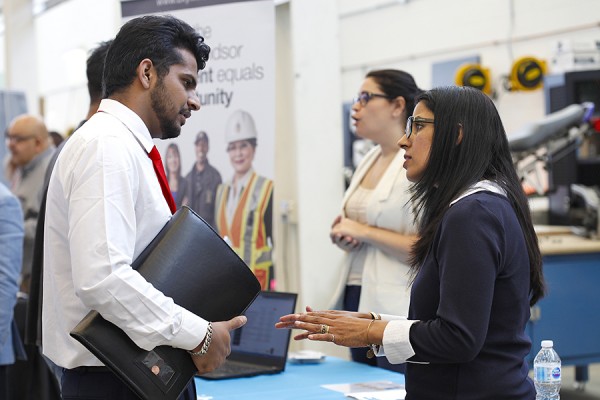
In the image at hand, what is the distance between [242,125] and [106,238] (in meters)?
1.72

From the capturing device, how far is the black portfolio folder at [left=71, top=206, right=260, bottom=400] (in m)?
1.64

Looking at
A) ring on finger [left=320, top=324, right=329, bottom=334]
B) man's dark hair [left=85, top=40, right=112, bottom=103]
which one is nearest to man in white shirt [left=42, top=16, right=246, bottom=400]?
ring on finger [left=320, top=324, right=329, bottom=334]

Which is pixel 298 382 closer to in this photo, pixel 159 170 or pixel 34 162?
pixel 159 170

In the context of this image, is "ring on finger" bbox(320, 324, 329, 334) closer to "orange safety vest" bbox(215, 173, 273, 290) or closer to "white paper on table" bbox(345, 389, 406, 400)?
"white paper on table" bbox(345, 389, 406, 400)

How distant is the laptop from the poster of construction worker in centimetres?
26

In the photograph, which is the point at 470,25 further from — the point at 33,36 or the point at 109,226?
A: the point at 109,226

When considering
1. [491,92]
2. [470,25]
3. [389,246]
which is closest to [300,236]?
[389,246]

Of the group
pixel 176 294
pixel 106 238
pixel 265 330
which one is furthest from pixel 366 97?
pixel 106 238

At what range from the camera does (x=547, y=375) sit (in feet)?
7.76

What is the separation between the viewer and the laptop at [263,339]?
293 cm

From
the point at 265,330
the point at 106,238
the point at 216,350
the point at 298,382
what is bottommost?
the point at 298,382

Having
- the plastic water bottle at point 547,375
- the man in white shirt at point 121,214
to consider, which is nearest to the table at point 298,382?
the plastic water bottle at point 547,375

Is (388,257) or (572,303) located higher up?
(388,257)

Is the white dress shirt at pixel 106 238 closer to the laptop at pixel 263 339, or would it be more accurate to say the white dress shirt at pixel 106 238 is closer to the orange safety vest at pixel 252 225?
the laptop at pixel 263 339
